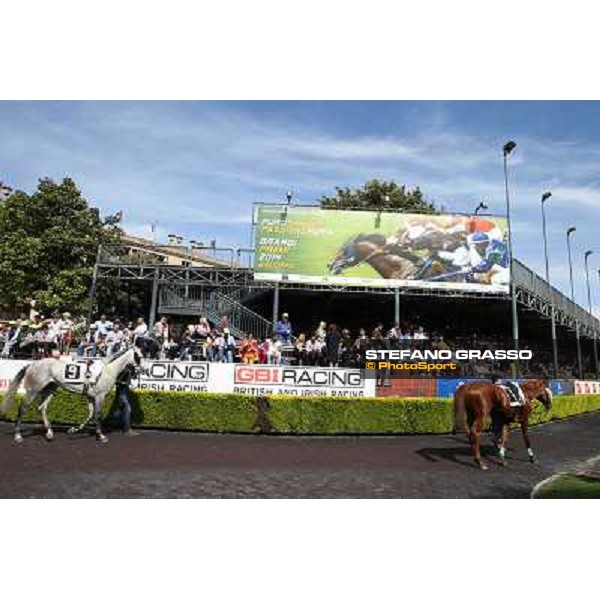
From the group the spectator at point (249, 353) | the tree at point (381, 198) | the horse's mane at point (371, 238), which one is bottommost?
the spectator at point (249, 353)

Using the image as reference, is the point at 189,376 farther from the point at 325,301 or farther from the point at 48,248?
the point at 48,248

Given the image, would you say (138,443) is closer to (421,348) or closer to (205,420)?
(205,420)

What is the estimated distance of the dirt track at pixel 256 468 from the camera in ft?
28.7

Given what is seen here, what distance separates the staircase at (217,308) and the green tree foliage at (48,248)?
725cm

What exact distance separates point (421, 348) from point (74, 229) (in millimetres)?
28886

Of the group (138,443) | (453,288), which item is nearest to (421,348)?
(453,288)

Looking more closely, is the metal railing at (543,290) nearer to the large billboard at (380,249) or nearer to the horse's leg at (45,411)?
the large billboard at (380,249)

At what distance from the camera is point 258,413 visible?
50.9 ft

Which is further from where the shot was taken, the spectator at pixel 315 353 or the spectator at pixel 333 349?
the spectator at pixel 315 353

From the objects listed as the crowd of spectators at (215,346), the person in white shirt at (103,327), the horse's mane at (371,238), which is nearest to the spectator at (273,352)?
the crowd of spectators at (215,346)

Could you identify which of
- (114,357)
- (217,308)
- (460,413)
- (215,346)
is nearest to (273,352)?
(215,346)

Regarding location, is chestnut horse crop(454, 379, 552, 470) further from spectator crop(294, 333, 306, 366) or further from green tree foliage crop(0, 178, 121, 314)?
green tree foliage crop(0, 178, 121, 314)

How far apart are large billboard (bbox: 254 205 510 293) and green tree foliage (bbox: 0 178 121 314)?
54.8 feet

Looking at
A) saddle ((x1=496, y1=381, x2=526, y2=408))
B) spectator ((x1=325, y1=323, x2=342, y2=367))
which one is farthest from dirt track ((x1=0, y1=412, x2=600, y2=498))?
spectator ((x1=325, y1=323, x2=342, y2=367))
